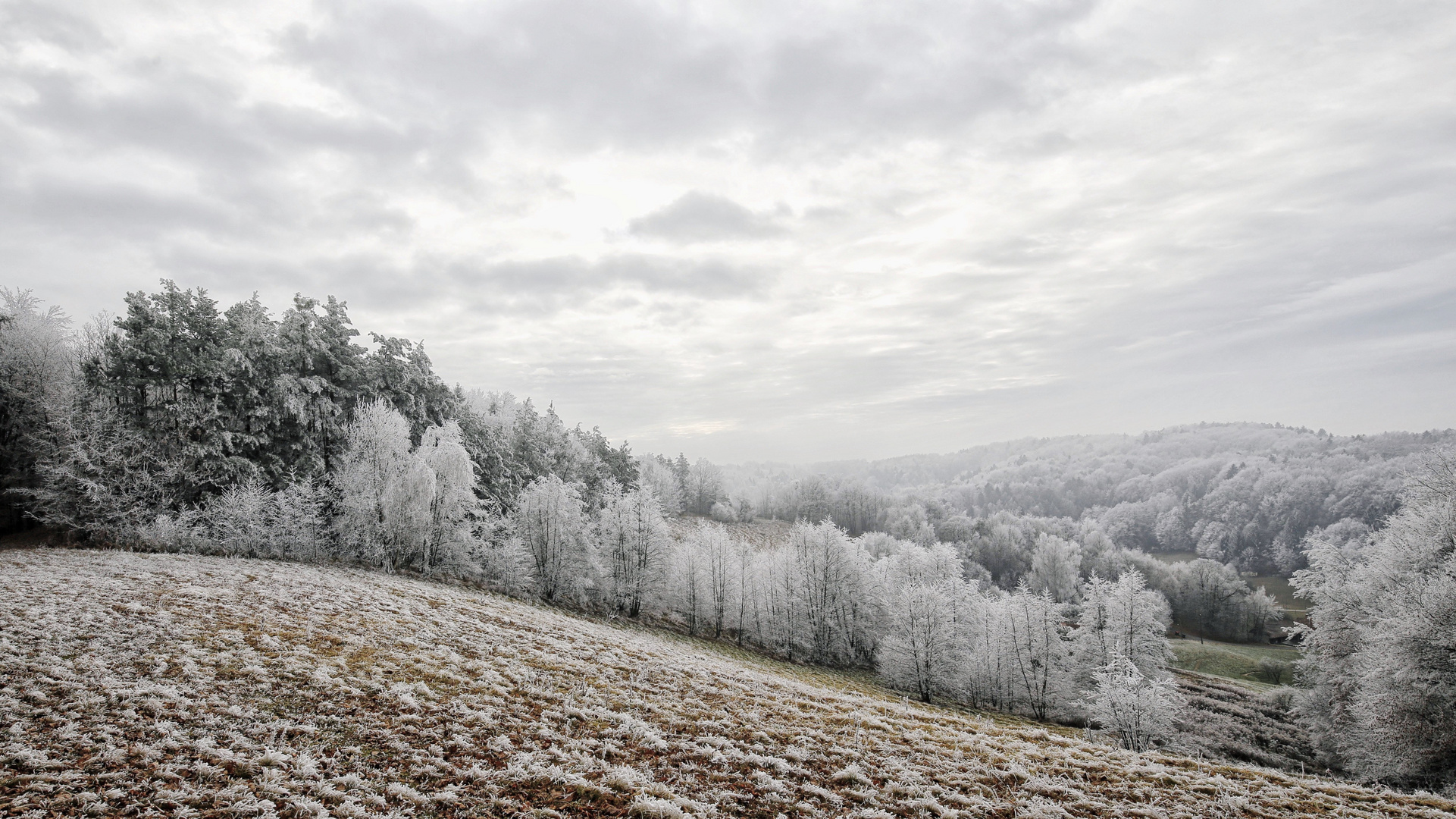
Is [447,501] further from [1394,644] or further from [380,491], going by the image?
[1394,644]

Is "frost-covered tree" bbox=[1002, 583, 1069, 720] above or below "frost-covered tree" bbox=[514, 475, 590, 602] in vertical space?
below

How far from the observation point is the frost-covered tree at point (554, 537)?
42594 millimetres

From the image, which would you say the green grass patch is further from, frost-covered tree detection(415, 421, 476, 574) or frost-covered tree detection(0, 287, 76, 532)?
frost-covered tree detection(0, 287, 76, 532)

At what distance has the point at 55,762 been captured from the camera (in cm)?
784

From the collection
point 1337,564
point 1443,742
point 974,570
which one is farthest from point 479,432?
point 974,570

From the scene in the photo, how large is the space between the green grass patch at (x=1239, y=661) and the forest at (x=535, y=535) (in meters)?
31.3

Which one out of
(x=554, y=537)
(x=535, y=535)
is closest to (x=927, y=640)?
(x=554, y=537)

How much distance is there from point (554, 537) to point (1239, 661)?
9006cm

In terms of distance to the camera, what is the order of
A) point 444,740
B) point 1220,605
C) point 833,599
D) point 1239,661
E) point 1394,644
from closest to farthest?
point 444,740
point 1394,644
point 833,599
point 1239,661
point 1220,605

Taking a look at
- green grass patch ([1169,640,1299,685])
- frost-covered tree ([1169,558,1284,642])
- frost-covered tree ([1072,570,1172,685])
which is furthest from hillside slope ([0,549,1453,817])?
frost-covered tree ([1169,558,1284,642])

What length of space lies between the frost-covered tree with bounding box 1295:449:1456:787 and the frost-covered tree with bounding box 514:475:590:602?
44798 millimetres

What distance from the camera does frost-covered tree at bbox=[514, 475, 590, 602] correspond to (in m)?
42.6

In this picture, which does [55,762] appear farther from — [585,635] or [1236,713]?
[1236,713]

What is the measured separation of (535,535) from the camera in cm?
4362
